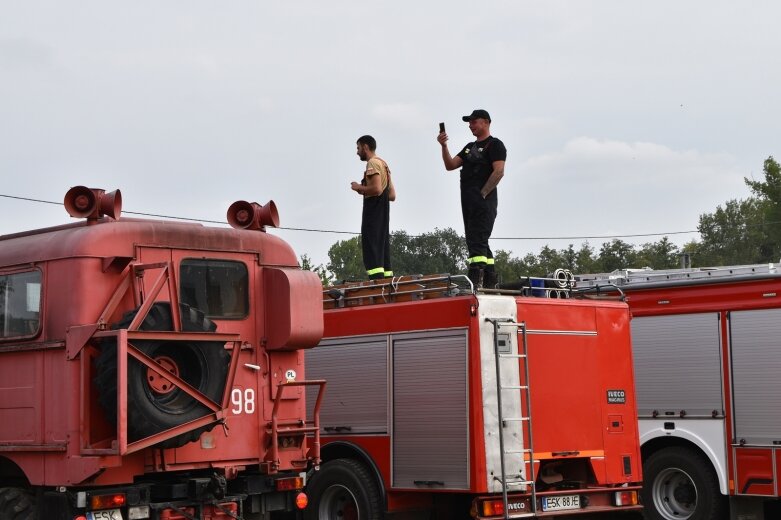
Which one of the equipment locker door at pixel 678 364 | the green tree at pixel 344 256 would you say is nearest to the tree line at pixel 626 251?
the green tree at pixel 344 256

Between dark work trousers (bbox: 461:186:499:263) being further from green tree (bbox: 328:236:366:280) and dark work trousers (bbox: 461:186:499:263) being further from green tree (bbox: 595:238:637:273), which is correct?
green tree (bbox: 328:236:366:280)

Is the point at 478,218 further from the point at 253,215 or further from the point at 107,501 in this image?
the point at 107,501

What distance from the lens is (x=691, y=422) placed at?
1433 centimetres

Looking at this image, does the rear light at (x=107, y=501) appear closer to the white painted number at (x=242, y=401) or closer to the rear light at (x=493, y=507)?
the white painted number at (x=242, y=401)

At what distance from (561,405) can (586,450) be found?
0.57 metres

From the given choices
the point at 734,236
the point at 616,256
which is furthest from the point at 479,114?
the point at 734,236

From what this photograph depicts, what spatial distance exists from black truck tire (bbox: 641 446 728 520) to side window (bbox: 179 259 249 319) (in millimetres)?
6488

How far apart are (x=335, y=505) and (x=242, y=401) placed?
9.02 ft

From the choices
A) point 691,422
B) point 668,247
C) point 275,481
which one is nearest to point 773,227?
point 668,247

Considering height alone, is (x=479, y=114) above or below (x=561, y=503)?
above

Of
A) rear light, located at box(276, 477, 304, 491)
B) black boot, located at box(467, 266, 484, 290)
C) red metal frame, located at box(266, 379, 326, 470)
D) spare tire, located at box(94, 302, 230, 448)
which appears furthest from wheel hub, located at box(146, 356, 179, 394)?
black boot, located at box(467, 266, 484, 290)

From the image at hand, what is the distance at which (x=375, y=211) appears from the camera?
14.2 metres

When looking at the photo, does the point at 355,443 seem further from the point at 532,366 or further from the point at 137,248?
the point at 137,248

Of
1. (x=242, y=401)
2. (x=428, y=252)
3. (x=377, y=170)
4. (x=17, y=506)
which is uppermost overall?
(x=428, y=252)
